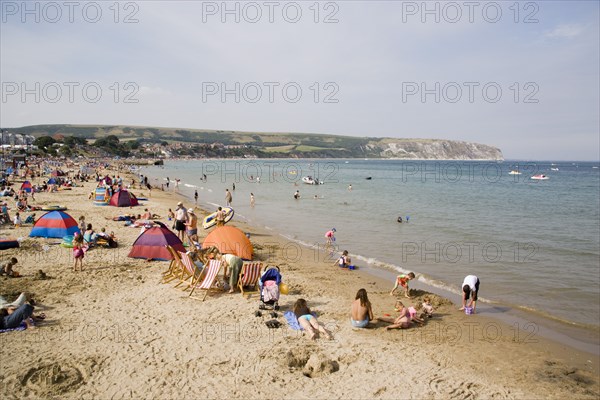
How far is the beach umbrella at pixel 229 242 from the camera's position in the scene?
12.7 meters

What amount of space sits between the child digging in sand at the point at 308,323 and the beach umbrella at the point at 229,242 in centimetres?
497

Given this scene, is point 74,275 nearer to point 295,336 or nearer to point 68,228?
point 68,228

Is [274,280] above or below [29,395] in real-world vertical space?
above

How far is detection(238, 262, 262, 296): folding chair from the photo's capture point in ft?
33.7

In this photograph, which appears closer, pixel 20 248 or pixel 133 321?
pixel 133 321

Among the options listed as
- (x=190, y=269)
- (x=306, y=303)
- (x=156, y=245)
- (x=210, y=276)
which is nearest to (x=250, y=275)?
(x=210, y=276)

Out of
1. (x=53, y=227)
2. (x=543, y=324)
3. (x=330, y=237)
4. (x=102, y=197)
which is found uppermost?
(x=102, y=197)

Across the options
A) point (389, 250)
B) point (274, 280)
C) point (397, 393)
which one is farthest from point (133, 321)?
point (389, 250)

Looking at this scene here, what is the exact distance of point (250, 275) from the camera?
10367 mm

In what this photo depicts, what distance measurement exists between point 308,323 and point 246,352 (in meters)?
1.49

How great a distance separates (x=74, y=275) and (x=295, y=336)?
7.12 metres

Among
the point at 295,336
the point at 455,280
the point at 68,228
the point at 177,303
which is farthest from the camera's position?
the point at 68,228

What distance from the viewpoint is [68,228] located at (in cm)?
1507

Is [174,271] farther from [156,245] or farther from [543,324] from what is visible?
[543,324]
